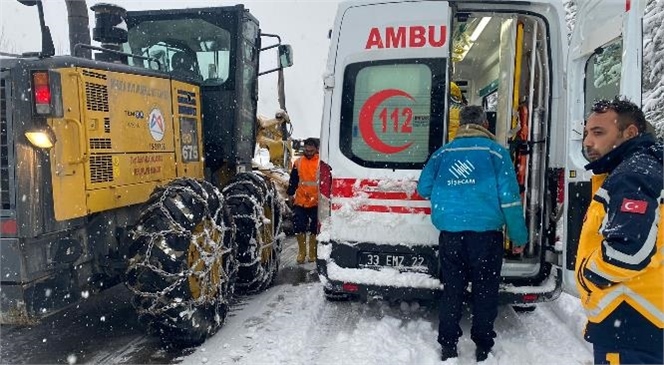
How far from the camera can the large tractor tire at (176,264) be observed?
384 cm

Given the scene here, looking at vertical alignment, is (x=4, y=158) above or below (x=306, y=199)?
→ above

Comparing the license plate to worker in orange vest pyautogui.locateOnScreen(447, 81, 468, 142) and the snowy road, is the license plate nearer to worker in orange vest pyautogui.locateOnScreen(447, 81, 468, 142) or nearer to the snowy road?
the snowy road

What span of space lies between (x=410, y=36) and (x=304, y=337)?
98.4 inches

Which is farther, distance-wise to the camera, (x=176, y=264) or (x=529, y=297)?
(x=529, y=297)

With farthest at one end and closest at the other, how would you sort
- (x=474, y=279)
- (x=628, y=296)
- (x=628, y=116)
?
1. (x=474, y=279)
2. (x=628, y=116)
3. (x=628, y=296)

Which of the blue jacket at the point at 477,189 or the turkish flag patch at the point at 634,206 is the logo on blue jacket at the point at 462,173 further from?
the turkish flag patch at the point at 634,206

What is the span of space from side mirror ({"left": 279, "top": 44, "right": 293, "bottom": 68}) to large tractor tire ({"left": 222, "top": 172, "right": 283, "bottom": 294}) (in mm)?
1404

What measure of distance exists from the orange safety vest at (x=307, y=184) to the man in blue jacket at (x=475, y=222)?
143 inches

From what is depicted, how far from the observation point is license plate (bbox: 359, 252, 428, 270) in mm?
4268

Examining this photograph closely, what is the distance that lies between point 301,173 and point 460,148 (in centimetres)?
390

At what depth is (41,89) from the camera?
3480mm

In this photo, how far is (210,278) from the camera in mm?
4293

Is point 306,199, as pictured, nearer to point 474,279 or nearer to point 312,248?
point 312,248

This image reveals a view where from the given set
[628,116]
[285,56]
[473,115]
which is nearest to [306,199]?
[285,56]
